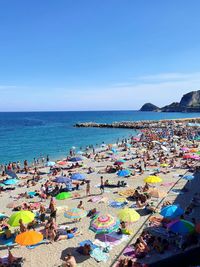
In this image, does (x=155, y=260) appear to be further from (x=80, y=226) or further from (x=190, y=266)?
(x=80, y=226)

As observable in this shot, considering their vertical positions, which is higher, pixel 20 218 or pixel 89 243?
pixel 20 218

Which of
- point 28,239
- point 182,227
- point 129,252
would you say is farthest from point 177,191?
point 28,239

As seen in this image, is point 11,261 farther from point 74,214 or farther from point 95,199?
point 95,199

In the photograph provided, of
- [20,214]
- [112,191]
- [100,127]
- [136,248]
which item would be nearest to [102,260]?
[136,248]

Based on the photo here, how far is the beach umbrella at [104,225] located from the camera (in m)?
13.6

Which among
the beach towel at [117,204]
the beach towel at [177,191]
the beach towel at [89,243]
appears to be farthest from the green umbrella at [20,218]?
the beach towel at [177,191]

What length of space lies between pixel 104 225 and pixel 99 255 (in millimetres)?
1332

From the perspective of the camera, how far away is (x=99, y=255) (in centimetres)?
1281

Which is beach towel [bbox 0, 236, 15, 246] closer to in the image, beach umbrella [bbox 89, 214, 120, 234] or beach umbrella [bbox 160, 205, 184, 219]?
beach umbrella [bbox 89, 214, 120, 234]

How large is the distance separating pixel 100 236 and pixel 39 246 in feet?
9.09

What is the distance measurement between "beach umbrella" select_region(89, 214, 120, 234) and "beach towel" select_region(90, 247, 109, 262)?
766 mm

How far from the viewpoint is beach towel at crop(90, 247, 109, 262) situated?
12586 mm

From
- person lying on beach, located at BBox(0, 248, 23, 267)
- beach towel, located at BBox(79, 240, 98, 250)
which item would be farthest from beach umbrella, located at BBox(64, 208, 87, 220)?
person lying on beach, located at BBox(0, 248, 23, 267)

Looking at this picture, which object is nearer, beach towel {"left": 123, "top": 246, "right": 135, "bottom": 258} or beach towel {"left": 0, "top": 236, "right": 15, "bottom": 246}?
beach towel {"left": 123, "top": 246, "right": 135, "bottom": 258}
